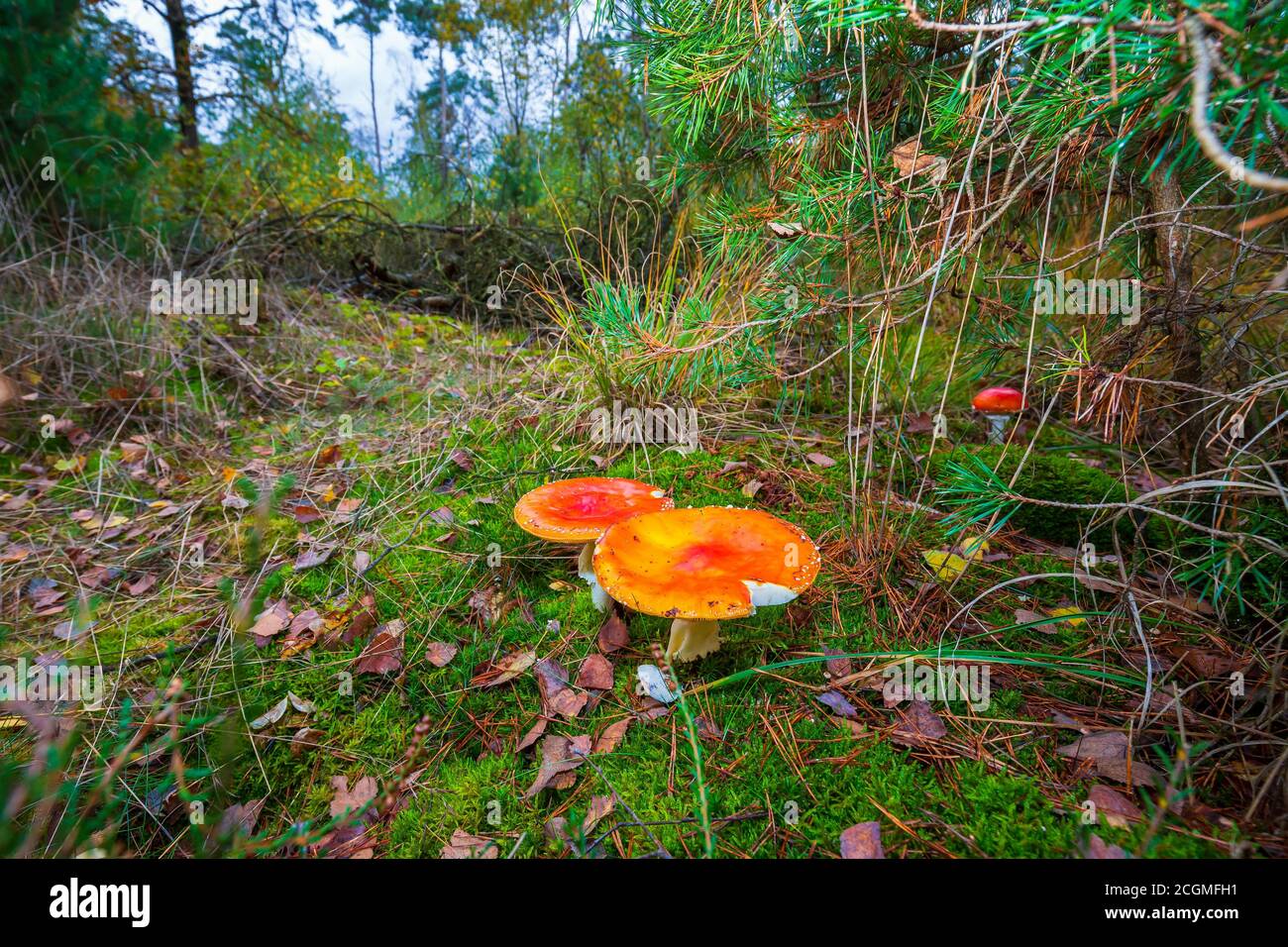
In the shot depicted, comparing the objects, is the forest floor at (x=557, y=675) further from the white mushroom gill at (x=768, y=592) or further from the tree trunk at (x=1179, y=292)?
the tree trunk at (x=1179, y=292)

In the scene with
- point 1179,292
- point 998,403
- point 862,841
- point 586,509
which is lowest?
point 862,841

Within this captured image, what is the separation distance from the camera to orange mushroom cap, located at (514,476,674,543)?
1755mm

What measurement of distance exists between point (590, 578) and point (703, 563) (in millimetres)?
515

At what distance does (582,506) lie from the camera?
1912mm

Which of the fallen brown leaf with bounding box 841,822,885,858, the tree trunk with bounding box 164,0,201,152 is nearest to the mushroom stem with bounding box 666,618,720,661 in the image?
the fallen brown leaf with bounding box 841,822,885,858

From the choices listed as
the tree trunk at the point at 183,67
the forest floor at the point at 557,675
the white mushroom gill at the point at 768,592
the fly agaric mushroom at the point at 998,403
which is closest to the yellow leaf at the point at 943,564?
the forest floor at the point at 557,675

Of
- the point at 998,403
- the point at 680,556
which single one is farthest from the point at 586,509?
the point at 998,403

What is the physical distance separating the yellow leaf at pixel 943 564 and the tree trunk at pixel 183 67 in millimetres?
7948

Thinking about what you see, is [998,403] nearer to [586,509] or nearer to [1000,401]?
[1000,401]

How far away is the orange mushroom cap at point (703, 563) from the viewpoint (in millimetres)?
1408

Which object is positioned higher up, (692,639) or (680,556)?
(680,556)

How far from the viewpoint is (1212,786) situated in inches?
48.1
